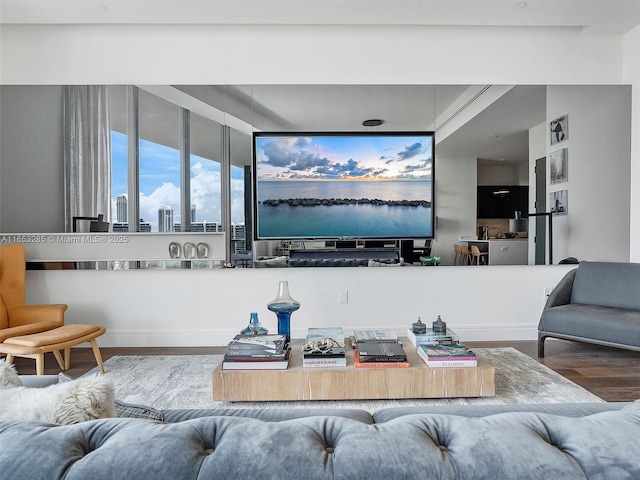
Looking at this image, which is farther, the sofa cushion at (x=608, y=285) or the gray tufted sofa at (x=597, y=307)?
the sofa cushion at (x=608, y=285)

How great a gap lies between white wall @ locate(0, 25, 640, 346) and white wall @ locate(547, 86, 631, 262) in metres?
0.12

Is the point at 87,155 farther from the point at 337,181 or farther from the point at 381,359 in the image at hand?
the point at 381,359

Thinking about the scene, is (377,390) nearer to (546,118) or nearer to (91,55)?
(546,118)

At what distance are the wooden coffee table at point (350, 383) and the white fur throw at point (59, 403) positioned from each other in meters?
1.55

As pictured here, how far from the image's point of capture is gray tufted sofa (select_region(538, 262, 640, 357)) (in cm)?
294

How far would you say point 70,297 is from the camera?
3.67 m

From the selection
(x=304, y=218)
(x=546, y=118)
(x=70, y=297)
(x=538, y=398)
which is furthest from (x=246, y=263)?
(x=546, y=118)

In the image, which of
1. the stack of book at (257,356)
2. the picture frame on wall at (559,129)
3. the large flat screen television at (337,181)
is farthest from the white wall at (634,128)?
the stack of book at (257,356)

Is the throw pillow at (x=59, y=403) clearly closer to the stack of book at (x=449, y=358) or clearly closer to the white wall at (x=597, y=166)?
the stack of book at (x=449, y=358)

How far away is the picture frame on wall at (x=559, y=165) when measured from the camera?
371 centimetres

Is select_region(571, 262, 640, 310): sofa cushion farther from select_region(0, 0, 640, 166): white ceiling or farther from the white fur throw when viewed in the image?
the white fur throw

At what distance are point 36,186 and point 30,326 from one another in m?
1.37

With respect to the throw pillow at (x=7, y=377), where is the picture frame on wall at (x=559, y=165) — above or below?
above

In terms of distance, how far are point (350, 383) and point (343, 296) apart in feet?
4.69
